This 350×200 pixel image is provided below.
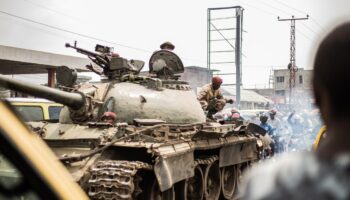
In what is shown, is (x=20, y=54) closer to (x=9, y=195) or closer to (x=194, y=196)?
(x=194, y=196)

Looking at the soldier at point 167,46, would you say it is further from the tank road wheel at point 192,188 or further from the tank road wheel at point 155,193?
the tank road wheel at point 155,193

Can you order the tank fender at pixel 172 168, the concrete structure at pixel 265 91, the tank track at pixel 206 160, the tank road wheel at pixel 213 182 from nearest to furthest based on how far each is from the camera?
the tank fender at pixel 172 168 < the tank track at pixel 206 160 < the tank road wheel at pixel 213 182 < the concrete structure at pixel 265 91

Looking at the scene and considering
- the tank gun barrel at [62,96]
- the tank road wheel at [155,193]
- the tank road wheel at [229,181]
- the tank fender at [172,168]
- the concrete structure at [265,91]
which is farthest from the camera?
the concrete structure at [265,91]

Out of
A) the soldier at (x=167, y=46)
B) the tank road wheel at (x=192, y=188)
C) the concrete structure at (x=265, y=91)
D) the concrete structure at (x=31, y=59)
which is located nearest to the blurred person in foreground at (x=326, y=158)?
the tank road wheel at (x=192, y=188)

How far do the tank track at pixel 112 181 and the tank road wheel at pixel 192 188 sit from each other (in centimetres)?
190

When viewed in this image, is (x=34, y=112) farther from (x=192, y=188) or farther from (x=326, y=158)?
(x=326, y=158)

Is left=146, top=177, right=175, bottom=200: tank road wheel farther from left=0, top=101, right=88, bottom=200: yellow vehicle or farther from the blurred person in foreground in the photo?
the blurred person in foreground

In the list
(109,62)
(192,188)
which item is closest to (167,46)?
(109,62)

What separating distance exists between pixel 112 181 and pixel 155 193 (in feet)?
4.70

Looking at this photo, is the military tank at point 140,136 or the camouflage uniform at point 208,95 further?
the camouflage uniform at point 208,95

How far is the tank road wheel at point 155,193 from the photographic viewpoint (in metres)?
6.71

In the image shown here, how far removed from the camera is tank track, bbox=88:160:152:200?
555 cm

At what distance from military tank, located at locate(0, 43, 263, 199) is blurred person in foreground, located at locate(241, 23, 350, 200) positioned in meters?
4.03

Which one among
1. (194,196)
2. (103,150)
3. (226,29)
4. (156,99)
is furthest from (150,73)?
(226,29)
